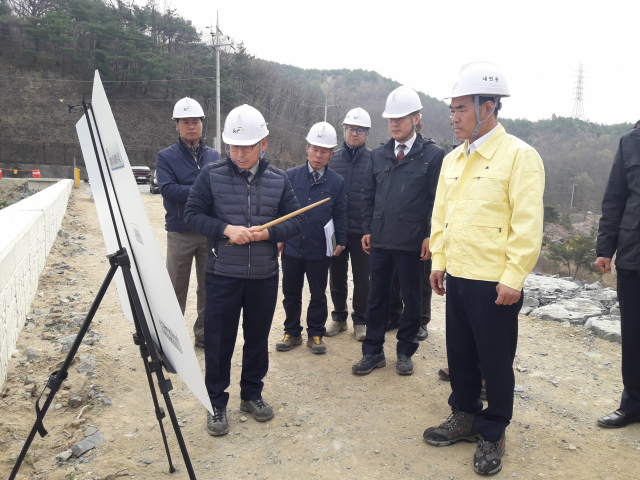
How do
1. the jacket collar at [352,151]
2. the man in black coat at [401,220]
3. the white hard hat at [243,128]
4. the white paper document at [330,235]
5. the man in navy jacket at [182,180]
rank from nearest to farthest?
the white hard hat at [243,128] → the man in black coat at [401,220] → the man in navy jacket at [182,180] → the white paper document at [330,235] → the jacket collar at [352,151]

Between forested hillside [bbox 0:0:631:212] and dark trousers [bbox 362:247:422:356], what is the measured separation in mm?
39332

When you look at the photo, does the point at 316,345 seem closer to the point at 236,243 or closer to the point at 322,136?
the point at 236,243

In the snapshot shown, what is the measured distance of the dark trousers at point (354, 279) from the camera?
17.3ft

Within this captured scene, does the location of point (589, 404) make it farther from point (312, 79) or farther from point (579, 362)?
point (312, 79)

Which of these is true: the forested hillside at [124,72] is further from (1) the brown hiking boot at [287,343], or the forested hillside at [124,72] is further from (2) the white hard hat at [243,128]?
(2) the white hard hat at [243,128]

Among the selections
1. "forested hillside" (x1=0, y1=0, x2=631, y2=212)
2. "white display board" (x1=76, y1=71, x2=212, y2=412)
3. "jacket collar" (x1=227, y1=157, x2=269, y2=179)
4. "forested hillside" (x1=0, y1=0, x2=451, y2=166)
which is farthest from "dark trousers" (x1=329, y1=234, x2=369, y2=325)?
"forested hillside" (x1=0, y1=0, x2=451, y2=166)

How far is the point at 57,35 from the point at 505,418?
5789 cm

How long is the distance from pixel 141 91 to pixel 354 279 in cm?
5256

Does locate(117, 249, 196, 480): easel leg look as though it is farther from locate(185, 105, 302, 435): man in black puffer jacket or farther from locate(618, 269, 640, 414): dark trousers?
locate(618, 269, 640, 414): dark trousers

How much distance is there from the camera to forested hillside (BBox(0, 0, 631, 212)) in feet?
138

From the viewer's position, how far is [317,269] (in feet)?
16.2

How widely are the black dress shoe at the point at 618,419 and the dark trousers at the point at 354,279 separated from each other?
2.50m

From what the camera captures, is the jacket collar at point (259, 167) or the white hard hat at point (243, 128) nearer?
the white hard hat at point (243, 128)

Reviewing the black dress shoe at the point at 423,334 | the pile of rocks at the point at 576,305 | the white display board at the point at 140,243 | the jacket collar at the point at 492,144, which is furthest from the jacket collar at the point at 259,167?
the pile of rocks at the point at 576,305
